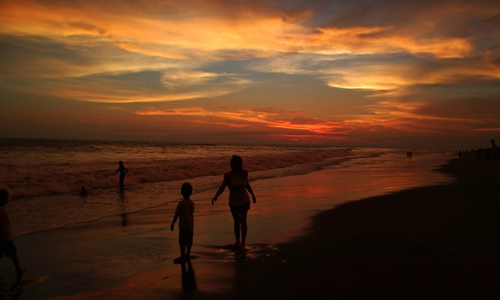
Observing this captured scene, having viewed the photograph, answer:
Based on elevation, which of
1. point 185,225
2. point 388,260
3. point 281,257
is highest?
point 185,225

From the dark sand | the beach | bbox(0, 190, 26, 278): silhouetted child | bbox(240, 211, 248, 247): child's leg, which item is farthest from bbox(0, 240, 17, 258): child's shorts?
bbox(240, 211, 248, 247): child's leg

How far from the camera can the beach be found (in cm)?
527

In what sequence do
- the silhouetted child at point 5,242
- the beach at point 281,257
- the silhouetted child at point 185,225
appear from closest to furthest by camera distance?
the beach at point 281,257 → the silhouetted child at point 5,242 → the silhouetted child at point 185,225

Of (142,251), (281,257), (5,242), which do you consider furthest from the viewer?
(142,251)

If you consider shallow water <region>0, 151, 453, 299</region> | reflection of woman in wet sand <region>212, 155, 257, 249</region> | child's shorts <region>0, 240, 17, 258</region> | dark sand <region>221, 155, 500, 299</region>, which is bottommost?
shallow water <region>0, 151, 453, 299</region>

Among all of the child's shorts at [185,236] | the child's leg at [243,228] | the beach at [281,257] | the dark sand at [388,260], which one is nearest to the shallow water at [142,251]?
the beach at [281,257]

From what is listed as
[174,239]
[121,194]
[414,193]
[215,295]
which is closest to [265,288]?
[215,295]

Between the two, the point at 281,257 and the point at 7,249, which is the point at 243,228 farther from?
the point at 7,249

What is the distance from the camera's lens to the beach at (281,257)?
527cm

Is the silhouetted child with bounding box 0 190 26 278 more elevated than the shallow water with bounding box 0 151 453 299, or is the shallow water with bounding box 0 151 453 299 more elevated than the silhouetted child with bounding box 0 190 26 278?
the silhouetted child with bounding box 0 190 26 278

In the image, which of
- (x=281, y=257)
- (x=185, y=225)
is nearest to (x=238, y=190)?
(x=185, y=225)

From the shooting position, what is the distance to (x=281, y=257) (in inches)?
270

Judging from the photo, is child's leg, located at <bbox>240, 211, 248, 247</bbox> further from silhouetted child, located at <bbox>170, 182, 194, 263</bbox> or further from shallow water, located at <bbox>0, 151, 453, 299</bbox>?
silhouetted child, located at <bbox>170, 182, 194, 263</bbox>

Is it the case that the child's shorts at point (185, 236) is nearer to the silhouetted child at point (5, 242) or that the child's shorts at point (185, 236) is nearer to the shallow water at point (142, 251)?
the shallow water at point (142, 251)
